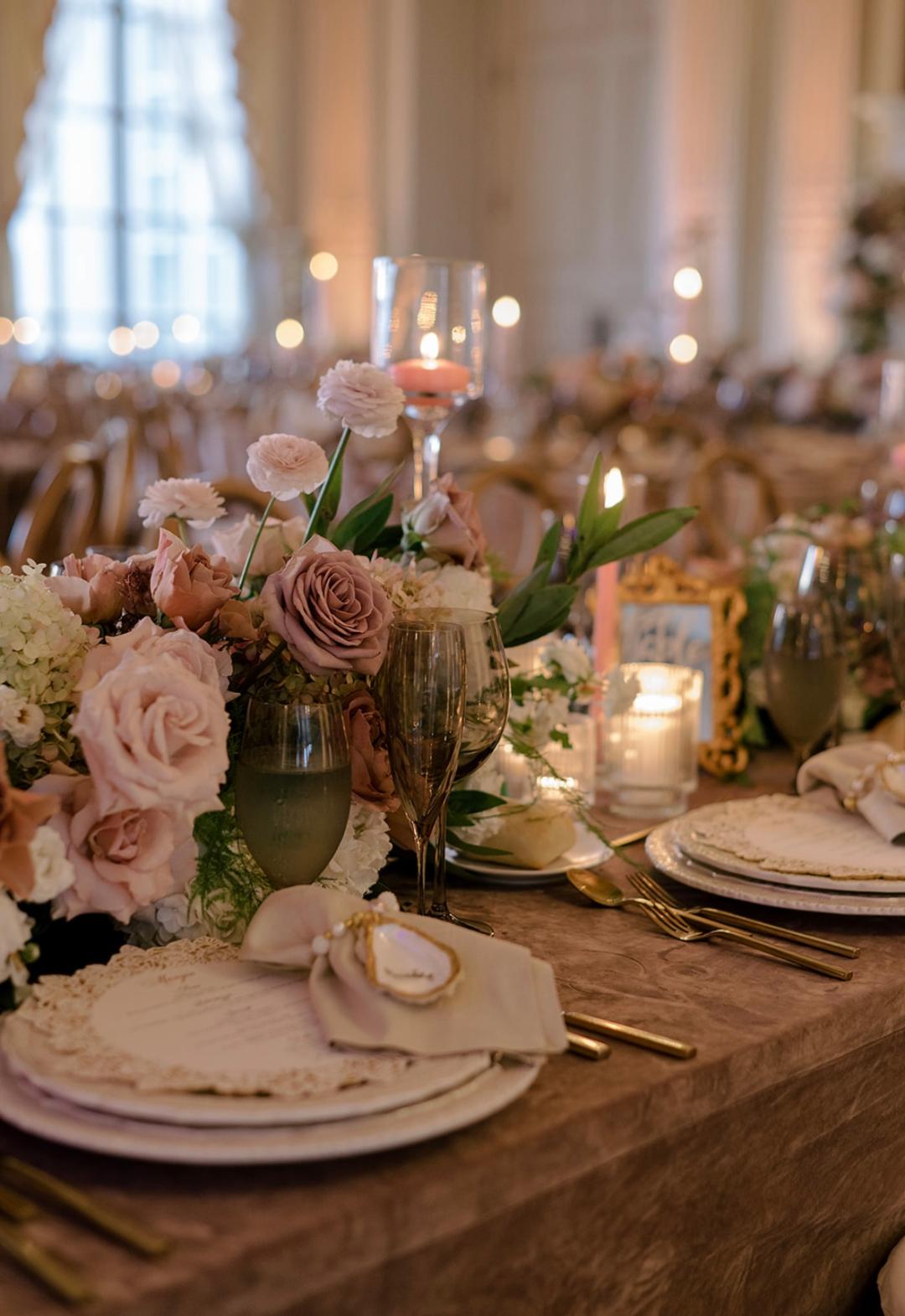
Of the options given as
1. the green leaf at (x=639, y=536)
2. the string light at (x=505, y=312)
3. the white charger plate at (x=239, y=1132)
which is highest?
the string light at (x=505, y=312)

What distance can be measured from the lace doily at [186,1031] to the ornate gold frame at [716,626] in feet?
2.55

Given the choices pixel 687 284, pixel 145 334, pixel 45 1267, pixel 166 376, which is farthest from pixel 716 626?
pixel 145 334

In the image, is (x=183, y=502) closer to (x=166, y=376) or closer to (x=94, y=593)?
(x=94, y=593)

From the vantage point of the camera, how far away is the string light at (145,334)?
998cm

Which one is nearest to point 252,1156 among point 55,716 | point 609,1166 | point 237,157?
point 609,1166

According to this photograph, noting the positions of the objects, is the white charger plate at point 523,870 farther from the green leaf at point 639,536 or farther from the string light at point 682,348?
the string light at point 682,348

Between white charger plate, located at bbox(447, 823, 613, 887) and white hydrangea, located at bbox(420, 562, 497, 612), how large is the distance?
0.20 metres

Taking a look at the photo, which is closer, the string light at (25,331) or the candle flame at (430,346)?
the candle flame at (430,346)

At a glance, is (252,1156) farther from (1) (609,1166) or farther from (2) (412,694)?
(2) (412,694)

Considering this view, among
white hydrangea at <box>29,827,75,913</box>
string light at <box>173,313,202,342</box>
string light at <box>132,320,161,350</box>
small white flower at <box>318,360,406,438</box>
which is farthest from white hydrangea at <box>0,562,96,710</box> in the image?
string light at <box>173,313,202,342</box>

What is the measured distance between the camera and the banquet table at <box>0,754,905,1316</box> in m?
0.67

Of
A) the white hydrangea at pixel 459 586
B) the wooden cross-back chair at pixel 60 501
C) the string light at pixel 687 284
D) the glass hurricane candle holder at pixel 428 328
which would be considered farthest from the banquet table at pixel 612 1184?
the string light at pixel 687 284

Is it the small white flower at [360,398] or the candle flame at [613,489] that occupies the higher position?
the small white flower at [360,398]

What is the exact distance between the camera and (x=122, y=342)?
9828 millimetres
